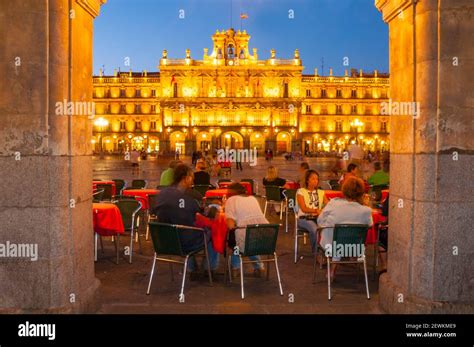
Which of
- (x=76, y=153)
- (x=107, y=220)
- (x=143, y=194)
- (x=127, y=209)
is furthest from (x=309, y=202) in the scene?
(x=76, y=153)

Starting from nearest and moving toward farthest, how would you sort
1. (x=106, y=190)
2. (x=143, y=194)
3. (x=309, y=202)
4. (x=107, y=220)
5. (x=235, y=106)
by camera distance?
(x=107, y=220) → (x=309, y=202) → (x=143, y=194) → (x=106, y=190) → (x=235, y=106)

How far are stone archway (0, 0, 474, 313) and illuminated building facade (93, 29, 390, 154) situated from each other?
6778cm

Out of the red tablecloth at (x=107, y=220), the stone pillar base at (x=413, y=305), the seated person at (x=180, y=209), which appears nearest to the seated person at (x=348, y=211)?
the stone pillar base at (x=413, y=305)

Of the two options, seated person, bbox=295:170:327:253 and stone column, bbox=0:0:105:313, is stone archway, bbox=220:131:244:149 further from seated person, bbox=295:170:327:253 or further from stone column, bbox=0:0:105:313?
stone column, bbox=0:0:105:313

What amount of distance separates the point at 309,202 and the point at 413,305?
314cm

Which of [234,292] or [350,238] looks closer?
[350,238]

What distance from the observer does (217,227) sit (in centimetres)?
639

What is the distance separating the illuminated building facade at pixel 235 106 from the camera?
74.0 meters

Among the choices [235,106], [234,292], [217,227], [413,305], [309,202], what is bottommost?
[234,292]

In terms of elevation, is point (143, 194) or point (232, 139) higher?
point (232, 139)

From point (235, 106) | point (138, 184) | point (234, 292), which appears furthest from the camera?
point (235, 106)

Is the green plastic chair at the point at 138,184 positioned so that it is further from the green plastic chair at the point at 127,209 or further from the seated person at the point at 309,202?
the seated person at the point at 309,202

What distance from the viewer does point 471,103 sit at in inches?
181

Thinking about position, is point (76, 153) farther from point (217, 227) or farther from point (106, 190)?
point (106, 190)
